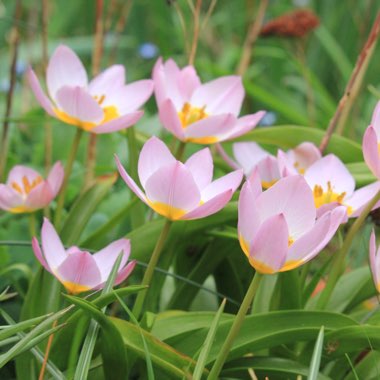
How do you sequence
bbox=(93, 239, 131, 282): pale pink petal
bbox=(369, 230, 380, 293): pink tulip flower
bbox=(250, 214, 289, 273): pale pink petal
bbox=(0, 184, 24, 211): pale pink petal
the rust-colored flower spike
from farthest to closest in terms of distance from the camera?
the rust-colored flower spike → bbox=(0, 184, 24, 211): pale pink petal → bbox=(93, 239, 131, 282): pale pink petal → bbox=(369, 230, 380, 293): pink tulip flower → bbox=(250, 214, 289, 273): pale pink petal

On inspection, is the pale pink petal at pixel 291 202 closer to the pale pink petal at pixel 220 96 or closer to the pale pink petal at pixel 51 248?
the pale pink petal at pixel 51 248

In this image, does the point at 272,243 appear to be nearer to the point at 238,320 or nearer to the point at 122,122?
the point at 238,320

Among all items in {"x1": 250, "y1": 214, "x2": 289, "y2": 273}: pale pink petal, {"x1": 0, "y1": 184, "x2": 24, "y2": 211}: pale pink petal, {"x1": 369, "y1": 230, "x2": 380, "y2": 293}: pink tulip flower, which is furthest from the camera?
{"x1": 0, "y1": 184, "x2": 24, "y2": 211}: pale pink petal

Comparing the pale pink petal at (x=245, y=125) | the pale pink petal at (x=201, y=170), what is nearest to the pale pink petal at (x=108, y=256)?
the pale pink petal at (x=201, y=170)

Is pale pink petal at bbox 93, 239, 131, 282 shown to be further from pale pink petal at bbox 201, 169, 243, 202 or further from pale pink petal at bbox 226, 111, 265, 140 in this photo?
pale pink petal at bbox 226, 111, 265, 140

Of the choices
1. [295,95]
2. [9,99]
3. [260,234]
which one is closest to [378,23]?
[260,234]

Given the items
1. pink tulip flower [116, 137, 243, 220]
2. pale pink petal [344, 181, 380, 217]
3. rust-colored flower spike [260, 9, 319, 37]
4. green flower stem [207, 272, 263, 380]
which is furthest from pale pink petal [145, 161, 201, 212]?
rust-colored flower spike [260, 9, 319, 37]
